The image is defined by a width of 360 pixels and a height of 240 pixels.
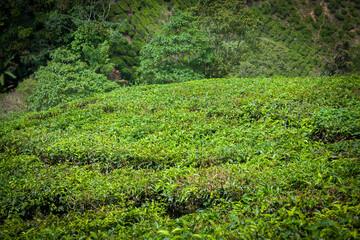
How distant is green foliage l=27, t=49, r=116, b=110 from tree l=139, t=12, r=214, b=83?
8.20ft

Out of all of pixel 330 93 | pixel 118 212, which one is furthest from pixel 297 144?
pixel 118 212

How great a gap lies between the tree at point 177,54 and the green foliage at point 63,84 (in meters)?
2.50

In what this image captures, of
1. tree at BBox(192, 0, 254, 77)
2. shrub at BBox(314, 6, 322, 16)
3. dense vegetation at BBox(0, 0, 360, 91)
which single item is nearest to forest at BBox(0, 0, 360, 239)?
dense vegetation at BBox(0, 0, 360, 91)

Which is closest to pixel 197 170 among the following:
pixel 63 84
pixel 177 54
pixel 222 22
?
pixel 63 84

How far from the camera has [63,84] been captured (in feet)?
36.3

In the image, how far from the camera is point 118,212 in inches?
91.8

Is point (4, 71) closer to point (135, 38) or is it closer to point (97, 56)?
point (97, 56)

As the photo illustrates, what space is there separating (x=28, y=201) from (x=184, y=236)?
2.18 m

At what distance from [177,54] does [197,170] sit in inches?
430

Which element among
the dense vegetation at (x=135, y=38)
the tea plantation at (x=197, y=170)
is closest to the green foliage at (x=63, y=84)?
the dense vegetation at (x=135, y=38)

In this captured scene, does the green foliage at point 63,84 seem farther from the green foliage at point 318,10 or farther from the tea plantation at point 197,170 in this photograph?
the green foliage at point 318,10

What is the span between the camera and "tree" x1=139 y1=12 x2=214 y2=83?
12.4 metres

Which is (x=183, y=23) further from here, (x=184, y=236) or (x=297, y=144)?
(x=184, y=236)

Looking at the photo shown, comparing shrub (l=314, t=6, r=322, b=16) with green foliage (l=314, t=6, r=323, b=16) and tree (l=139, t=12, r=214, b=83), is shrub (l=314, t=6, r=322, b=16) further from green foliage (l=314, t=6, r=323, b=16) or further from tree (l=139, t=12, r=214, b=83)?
tree (l=139, t=12, r=214, b=83)
